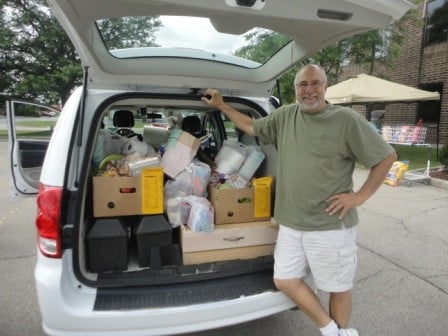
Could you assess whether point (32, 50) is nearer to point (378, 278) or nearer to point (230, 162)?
point (230, 162)

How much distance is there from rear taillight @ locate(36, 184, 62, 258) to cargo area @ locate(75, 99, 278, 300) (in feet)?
0.62

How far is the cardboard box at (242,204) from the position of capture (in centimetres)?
252

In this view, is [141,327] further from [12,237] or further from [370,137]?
[12,237]

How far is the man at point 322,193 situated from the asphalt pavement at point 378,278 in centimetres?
66

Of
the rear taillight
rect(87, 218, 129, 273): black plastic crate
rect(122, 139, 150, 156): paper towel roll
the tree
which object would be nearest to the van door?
rect(122, 139, 150, 156): paper towel roll

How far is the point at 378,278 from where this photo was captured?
136 inches

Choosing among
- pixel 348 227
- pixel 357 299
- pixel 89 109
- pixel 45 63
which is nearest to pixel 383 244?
pixel 357 299

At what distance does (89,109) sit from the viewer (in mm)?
2150

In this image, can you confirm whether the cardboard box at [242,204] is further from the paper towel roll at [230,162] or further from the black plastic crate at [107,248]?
the black plastic crate at [107,248]

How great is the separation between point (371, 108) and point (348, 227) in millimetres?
14251

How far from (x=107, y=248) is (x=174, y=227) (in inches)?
18.2

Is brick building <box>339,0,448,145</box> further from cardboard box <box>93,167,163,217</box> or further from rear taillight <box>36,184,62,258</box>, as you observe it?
rear taillight <box>36,184,62,258</box>

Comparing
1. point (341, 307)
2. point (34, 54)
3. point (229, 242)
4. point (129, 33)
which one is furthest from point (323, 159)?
point (34, 54)

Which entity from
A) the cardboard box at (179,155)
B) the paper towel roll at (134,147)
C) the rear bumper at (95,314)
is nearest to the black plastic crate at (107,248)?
the rear bumper at (95,314)
